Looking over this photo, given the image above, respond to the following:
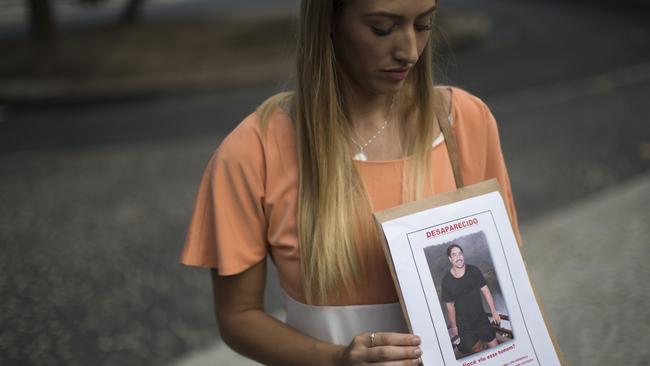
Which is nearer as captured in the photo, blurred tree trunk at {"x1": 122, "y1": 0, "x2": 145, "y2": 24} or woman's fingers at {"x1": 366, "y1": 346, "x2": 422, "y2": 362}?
woman's fingers at {"x1": 366, "y1": 346, "x2": 422, "y2": 362}

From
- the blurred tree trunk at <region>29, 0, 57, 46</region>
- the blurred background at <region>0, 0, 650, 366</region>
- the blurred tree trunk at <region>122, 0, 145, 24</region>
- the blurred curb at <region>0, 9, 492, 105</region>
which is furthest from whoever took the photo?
the blurred tree trunk at <region>122, 0, 145, 24</region>

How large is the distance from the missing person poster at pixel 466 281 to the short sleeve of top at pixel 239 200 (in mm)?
322

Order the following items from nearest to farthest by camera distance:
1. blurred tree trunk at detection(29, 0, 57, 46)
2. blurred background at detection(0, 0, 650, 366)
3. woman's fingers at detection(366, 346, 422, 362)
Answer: woman's fingers at detection(366, 346, 422, 362)
blurred background at detection(0, 0, 650, 366)
blurred tree trunk at detection(29, 0, 57, 46)

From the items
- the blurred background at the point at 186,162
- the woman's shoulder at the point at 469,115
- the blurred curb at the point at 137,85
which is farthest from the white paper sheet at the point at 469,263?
the blurred curb at the point at 137,85

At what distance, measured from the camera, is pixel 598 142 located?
754 cm

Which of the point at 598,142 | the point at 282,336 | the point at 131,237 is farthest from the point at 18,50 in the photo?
the point at 282,336

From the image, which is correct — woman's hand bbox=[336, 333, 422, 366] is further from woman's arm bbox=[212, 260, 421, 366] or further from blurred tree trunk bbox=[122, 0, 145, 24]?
blurred tree trunk bbox=[122, 0, 145, 24]

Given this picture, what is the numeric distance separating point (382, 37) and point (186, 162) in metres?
5.78

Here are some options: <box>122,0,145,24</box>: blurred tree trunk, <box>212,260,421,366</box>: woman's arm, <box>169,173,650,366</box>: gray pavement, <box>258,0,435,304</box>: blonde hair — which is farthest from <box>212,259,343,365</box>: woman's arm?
<box>122,0,145,24</box>: blurred tree trunk

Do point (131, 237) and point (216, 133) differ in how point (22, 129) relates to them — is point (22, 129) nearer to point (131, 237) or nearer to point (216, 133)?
point (216, 133)

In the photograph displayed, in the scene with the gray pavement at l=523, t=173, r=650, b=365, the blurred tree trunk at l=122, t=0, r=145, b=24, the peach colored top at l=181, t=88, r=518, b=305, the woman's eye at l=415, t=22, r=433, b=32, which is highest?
the blurred tree trunk at l=122, t=0, r=145, b=24

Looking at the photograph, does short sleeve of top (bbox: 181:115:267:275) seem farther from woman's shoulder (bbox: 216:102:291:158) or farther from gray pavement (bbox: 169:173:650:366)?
gray pavement (bbox: 169:173:650:366)

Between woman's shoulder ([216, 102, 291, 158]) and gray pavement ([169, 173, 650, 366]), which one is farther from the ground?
woman's shoulder ([216, 102, 291, 158])

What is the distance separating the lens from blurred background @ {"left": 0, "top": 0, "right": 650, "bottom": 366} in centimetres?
446
